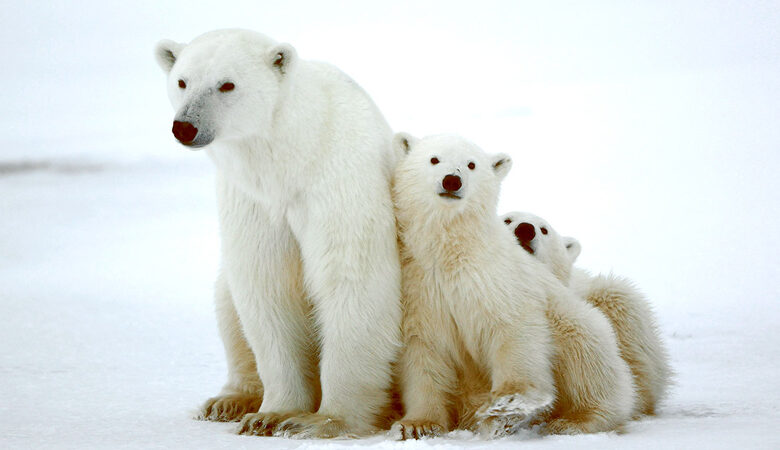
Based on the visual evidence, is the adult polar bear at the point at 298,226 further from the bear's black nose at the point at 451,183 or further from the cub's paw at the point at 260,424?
the bear's black nose at the point at 451,183

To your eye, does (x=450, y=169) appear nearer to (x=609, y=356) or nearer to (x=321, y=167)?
(x=321, y=167)

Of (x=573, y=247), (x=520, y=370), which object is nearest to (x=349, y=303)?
(x=520, y=370)

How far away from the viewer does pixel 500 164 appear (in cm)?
541

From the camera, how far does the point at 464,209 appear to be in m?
5.18

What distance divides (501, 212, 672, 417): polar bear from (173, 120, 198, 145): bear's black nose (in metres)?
1.99

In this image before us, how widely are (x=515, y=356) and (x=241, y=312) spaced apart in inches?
53.1

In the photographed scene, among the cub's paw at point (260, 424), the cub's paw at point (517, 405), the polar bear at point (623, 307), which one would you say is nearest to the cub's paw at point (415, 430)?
the cub's paw at point (517, 405)

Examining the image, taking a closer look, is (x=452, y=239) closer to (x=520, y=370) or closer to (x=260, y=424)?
(x=520, y=370)

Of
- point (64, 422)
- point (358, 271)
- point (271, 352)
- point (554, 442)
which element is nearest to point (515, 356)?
point (554, 442)

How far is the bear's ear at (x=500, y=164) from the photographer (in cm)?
538

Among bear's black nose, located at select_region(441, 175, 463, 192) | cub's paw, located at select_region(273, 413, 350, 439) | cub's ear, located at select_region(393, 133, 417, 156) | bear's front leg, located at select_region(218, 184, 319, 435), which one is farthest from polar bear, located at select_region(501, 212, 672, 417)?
cub's paw, located at select_region(273, 413, 350, 439)

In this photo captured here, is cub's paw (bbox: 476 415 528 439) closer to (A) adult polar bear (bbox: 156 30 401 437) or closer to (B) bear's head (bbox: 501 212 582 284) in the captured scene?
(A) adult polar bear (bbox: 156 30 401 437)

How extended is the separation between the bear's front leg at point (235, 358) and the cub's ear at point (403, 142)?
3.94ft

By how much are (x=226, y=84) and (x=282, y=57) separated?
0.32 m
